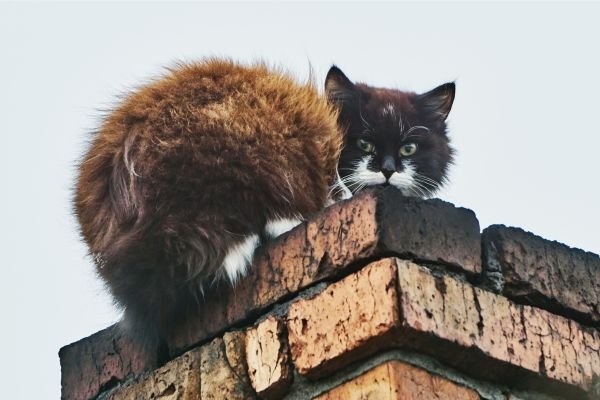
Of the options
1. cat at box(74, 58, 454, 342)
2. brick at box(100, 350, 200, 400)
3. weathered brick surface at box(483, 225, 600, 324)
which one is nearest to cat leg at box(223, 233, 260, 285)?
cat at box(74, 58, 454, 342)

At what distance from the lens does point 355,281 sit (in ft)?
10.2

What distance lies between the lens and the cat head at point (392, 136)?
4.88 meters

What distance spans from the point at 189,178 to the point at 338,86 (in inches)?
70.5

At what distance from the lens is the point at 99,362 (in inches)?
150

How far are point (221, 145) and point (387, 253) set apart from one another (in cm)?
80

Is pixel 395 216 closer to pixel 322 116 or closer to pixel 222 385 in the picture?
pixel 222 385

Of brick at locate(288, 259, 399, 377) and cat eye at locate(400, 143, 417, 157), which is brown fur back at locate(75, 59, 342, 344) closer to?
brick at locate(288, 259, 399, 377)

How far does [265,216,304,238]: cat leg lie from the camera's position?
3.63 m

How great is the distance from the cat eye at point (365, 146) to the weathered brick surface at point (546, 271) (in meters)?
1.64

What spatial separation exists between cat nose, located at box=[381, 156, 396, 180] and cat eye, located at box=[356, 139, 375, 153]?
75 millimetres

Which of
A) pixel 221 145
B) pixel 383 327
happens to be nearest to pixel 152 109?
pixel 221 145

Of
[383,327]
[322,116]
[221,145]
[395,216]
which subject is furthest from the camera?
[322,116]

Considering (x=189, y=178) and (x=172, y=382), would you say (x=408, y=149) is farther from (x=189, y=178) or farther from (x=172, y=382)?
(x=172, y=382)

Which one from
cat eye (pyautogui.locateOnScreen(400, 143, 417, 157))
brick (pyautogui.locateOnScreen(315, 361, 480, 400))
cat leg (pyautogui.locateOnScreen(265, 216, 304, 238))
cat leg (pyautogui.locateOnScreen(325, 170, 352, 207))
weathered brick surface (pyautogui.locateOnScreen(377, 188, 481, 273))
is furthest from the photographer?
cat eye (pyautogui.locateOnScreen(400, 143, 417, 157))
